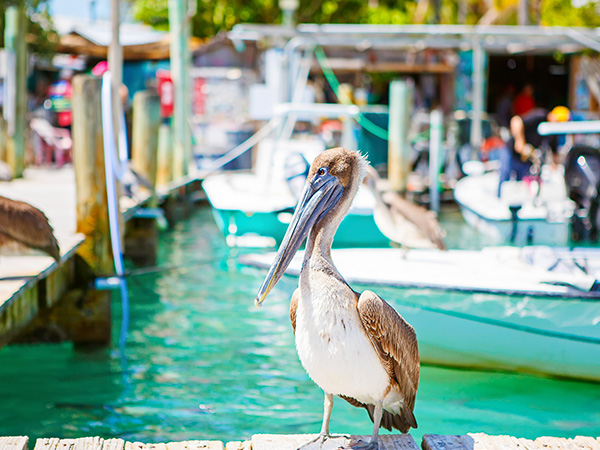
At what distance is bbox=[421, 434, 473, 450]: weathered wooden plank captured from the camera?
3125mm

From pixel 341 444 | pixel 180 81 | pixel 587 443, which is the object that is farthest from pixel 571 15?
pixel 341 444

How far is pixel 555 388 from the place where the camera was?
546 centimetres

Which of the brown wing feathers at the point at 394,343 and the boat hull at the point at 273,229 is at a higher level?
the brown wing feathers at the point at 394,343

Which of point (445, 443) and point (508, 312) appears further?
point (508, 312)

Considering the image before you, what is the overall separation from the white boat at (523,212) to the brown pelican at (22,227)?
241 inches

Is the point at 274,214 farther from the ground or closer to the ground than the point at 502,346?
farther from the ground

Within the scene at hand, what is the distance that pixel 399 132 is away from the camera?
1220 centimetres

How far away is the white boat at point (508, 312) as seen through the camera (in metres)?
5.20

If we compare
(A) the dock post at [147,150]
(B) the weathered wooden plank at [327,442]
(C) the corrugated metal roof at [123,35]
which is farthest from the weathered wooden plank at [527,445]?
(C) the corrugated metal roof at [123,35]

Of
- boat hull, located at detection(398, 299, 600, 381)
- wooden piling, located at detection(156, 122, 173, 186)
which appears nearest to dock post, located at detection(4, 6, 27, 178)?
wooden piling, located at detection(156, 122, 173, 186)

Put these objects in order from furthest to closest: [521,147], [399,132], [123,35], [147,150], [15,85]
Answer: [123,35]
[399,132]
[15,85]
[521,147]
[147,150]

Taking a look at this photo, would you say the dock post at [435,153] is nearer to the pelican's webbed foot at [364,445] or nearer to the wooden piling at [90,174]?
the wooden piling at [90,174]

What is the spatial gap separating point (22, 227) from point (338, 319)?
3.07 m

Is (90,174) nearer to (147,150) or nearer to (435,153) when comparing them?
(147,150)
